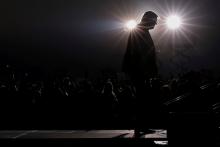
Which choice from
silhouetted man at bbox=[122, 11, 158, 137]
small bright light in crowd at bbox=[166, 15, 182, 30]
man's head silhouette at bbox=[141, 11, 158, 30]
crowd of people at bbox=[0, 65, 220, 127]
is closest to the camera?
silhouetted man at bbox=[122, 11, 158, 137]

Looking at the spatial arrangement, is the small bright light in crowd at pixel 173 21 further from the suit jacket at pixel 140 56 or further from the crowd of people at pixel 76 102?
the suit jacket at pixel 140 56

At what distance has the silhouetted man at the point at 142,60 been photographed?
16.5 feet

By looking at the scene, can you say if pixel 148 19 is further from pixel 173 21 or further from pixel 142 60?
pixel 173 21

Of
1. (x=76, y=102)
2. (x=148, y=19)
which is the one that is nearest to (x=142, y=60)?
(x=148, y=19)

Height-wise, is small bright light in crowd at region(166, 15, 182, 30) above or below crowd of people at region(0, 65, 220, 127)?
above

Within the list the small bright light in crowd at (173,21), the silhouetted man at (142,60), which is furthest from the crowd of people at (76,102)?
the small bright light in crowd at (173,21)

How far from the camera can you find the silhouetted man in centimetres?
504

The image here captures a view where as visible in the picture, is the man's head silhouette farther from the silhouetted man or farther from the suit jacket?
the suit jacket

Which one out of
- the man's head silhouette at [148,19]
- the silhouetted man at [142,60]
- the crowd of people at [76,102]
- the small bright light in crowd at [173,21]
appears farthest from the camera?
the small bright light in crowd at [173,21]

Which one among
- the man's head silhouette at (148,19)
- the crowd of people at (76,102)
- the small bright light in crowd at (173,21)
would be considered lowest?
the crowd of people at (76,102)

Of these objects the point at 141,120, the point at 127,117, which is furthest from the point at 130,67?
the point at 127,117

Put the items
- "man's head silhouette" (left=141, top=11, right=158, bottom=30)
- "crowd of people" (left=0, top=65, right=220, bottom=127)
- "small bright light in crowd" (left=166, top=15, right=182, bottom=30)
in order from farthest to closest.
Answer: "small bright light in crowd" (left=166, top=15, right=182, bottom=30) < "crowd of people" (left=0, top=65, right=220, bottom=127) < "man's head silhouette" (left=141, top=11, right=158, bottom=30)

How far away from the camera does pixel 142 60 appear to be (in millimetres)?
5102

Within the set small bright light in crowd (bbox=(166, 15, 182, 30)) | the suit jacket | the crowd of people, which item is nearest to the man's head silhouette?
the suit jacket
